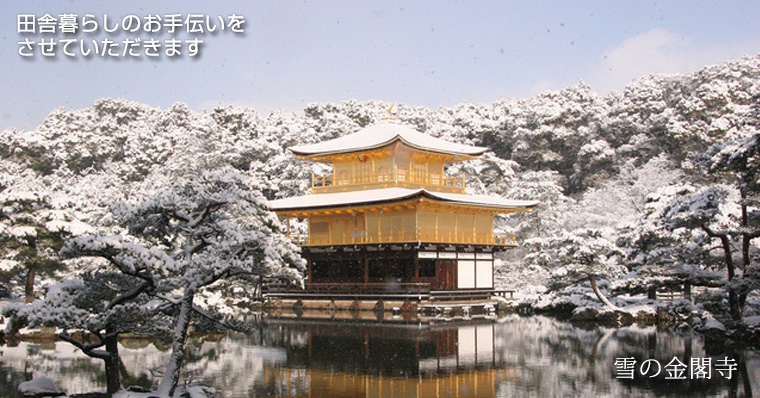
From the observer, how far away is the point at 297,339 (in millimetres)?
23172

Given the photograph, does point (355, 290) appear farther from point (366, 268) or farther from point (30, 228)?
point (30, 228)

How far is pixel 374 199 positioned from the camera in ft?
117

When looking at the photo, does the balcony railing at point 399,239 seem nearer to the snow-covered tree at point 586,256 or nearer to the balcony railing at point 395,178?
the balcony railing at point 395,178

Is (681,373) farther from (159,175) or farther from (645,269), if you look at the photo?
(159,175)

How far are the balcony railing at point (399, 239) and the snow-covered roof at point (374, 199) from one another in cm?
188

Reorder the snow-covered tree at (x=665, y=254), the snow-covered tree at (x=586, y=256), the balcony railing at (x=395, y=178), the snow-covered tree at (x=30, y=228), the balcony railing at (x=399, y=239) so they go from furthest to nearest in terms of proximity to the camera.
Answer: the balcony railing at (x=395, y=178) < the balcony railing at (x=399, y=239) < the snow-covered tree at (x=586, y=256) < the snow-covered tree at (x=30, y=228) < the snow-covered tree at (x=665, y=254)

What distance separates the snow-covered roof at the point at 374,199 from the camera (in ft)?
116

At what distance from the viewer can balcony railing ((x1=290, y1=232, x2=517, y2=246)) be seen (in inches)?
1373

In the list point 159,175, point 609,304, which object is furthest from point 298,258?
point 159,175

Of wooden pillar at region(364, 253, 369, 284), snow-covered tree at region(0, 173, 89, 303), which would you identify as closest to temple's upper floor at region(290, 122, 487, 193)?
wooden pillar at region(364, 253, 369, 284)

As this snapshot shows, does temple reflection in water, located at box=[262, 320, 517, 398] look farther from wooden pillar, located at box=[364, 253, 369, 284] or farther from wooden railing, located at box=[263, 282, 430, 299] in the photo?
wooden pillar, located at box=[364, 253, 369, 284]

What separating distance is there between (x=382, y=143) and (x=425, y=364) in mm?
21017

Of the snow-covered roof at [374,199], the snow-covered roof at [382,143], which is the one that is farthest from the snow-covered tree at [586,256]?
the snow-covered roof at [382,143]

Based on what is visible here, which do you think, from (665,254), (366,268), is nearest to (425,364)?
(665,254)
